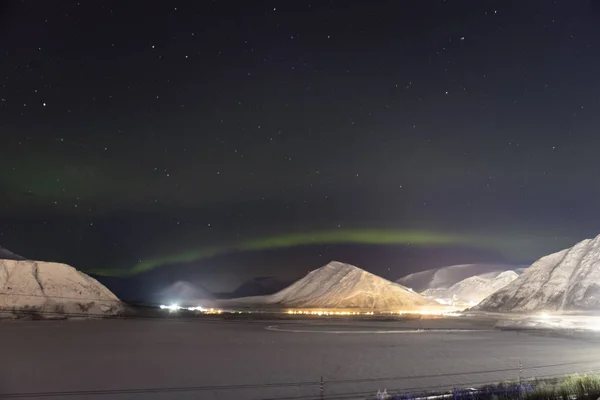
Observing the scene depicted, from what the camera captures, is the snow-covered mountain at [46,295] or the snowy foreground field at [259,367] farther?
the snow-covered mountain at [46,295]

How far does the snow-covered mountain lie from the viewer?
545ft

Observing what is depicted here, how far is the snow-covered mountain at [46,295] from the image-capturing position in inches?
6540

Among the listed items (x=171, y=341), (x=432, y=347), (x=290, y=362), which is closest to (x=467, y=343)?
(x=432, y=347)

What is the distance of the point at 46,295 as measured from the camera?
18012 centimetres

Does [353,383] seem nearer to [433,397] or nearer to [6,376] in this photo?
[433,397]

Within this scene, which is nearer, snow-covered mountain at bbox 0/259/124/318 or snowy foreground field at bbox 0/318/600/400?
snowy foreground field at bbox 0/318/600/400

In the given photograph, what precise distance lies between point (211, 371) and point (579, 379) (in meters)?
24.6

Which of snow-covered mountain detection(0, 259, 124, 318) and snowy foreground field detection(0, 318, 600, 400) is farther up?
snow-covered mountain detection(0, 259, 124, 318)

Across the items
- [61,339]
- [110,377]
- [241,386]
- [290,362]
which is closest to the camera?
[241,386]

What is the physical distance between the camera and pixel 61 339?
73125 mm

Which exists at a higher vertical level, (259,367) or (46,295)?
(46,295)

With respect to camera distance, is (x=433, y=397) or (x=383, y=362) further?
(x=383, y=362)

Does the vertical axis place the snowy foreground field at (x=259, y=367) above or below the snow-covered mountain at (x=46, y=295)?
below

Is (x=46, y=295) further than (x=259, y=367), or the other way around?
(x=46, y=295)
